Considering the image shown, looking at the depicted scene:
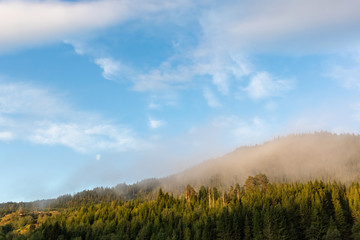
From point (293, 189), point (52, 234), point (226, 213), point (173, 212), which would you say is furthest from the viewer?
point (293, 189)

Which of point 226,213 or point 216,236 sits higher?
point 226,213

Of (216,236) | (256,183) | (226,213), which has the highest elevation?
(256,183)

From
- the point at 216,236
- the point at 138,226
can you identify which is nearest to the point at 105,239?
the point at 138,226

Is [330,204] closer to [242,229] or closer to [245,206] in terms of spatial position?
[245,206]

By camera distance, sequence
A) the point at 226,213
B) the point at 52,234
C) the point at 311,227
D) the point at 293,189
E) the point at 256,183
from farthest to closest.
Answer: the point at 256,183 → the point at 293,189 → the point at 52,234 → the point at 226,213 → the point at 311,227

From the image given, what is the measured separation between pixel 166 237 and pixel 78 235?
4293 cm

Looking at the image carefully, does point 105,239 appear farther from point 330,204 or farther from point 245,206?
point 330,204

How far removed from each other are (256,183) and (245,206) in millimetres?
51561

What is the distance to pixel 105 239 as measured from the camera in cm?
13050

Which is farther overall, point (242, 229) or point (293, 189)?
point (293, 189)

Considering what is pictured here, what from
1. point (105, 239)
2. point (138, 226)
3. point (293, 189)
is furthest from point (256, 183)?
point (105, 239)

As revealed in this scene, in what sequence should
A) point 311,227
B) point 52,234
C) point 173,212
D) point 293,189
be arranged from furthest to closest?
point 293,189, point 173,212, point 52,234, point 311,227

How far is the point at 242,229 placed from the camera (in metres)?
122

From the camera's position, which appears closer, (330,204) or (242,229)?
(242,229)
